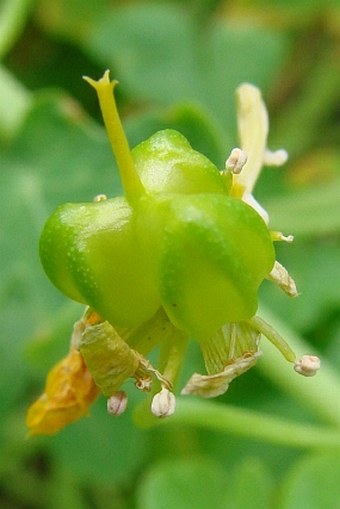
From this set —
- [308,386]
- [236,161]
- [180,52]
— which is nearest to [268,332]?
[236,161]

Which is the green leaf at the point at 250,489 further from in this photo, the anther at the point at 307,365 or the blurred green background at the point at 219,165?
the anther at the point at 307,365

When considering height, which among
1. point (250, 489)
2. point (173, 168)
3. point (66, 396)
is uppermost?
point (173, 168)

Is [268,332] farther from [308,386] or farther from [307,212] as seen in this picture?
[307,212]

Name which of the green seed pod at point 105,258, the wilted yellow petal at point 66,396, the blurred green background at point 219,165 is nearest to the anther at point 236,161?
the green seed pod at point 105,258

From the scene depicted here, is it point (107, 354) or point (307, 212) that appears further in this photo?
point (307, 212)

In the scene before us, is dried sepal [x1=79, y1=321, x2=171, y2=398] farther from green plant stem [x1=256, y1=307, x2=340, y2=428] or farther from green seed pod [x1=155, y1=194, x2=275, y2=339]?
Result: green plant stem [x1=256, y1=307, x2=340, y2=428]

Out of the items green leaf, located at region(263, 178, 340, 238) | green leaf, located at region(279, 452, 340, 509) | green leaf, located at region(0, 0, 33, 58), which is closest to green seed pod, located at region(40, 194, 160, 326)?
green leaf, located at region(279, 452, 340, 509)

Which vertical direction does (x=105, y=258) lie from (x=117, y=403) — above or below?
above
